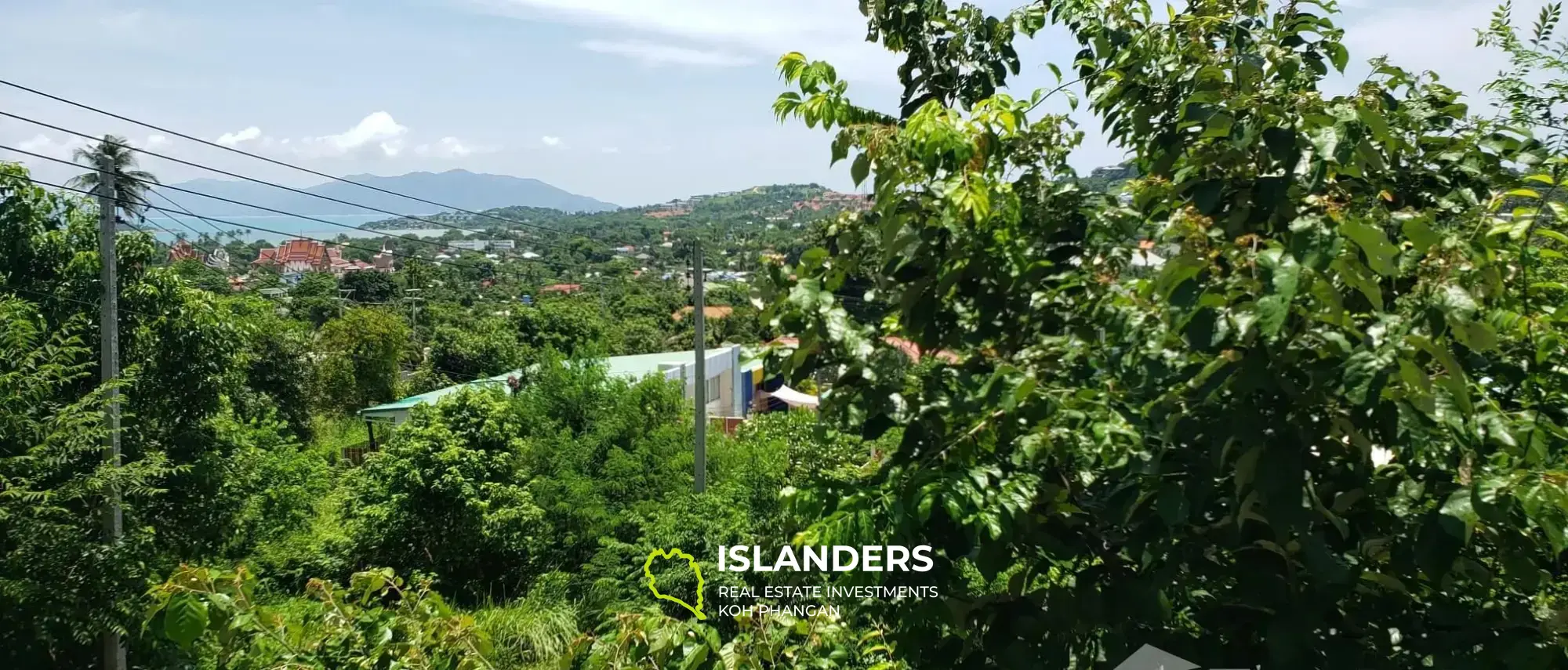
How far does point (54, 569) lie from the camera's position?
6.72m

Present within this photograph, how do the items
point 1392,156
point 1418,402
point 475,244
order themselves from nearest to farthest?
point 1418,402 < point 1392,156 < point 475,244

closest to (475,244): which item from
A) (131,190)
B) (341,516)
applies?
(341,516)

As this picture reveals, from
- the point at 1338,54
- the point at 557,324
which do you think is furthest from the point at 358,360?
the point at 1338,54

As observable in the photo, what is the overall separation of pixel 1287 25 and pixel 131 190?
9578 mm

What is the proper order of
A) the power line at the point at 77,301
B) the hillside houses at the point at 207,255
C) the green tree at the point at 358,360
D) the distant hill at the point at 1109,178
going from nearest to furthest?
the distant hill at the point at 1109,178
the power line at the point at 77,301
the hillside houses at the point at 207,255
the green tree at the point at 358,360

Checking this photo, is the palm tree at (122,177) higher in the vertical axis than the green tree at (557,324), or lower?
higher

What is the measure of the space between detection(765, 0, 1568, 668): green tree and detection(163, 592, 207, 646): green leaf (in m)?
1.31

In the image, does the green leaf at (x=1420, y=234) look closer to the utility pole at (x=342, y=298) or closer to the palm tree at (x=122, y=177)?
the palm tree at (x=122, y=177)

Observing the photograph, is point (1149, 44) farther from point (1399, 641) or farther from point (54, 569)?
point (54, 569)

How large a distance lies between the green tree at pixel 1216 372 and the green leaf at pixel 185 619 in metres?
1.31

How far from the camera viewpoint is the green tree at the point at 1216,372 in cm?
129

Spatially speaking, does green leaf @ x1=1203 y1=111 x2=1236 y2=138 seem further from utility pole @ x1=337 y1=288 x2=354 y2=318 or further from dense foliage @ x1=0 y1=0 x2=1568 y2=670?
utility pole @ x1=337 y1=288 x2=354 y2=318

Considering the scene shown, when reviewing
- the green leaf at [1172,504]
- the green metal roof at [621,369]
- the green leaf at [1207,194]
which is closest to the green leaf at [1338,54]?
the green leaf at [1207,194]

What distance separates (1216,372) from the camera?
1.39 m
